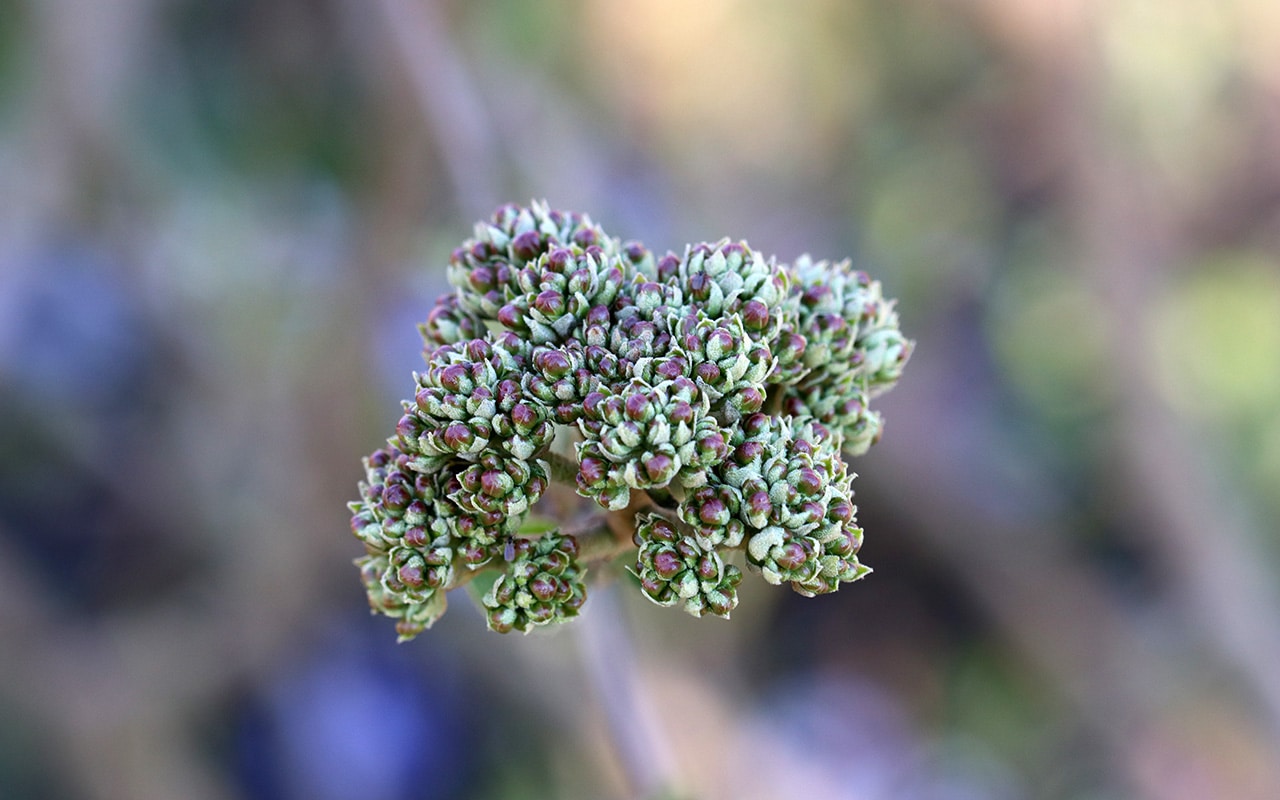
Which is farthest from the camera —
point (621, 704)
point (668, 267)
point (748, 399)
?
point (621, 704)

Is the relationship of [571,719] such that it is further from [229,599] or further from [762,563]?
[762,563]

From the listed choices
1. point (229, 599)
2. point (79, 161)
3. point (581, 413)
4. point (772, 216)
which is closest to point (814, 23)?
Answer: point (772, 216)

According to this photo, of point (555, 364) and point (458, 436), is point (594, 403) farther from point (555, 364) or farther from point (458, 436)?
point (458, 436)

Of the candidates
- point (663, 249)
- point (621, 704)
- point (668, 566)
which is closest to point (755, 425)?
point (668, 566)

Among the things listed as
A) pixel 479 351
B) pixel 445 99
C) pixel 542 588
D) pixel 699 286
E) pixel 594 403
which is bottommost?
pixel 542 588

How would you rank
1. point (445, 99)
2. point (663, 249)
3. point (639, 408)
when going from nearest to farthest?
point (639, 408), point (445, 99), point (663, 249)

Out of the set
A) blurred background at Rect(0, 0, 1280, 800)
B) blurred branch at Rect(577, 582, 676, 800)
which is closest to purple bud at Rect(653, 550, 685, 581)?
blurred branch at Rect(577, 582, 676, 800)

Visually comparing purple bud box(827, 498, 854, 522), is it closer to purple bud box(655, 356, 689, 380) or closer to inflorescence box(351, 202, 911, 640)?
inflorescence box(351, 202, 911, 640)
